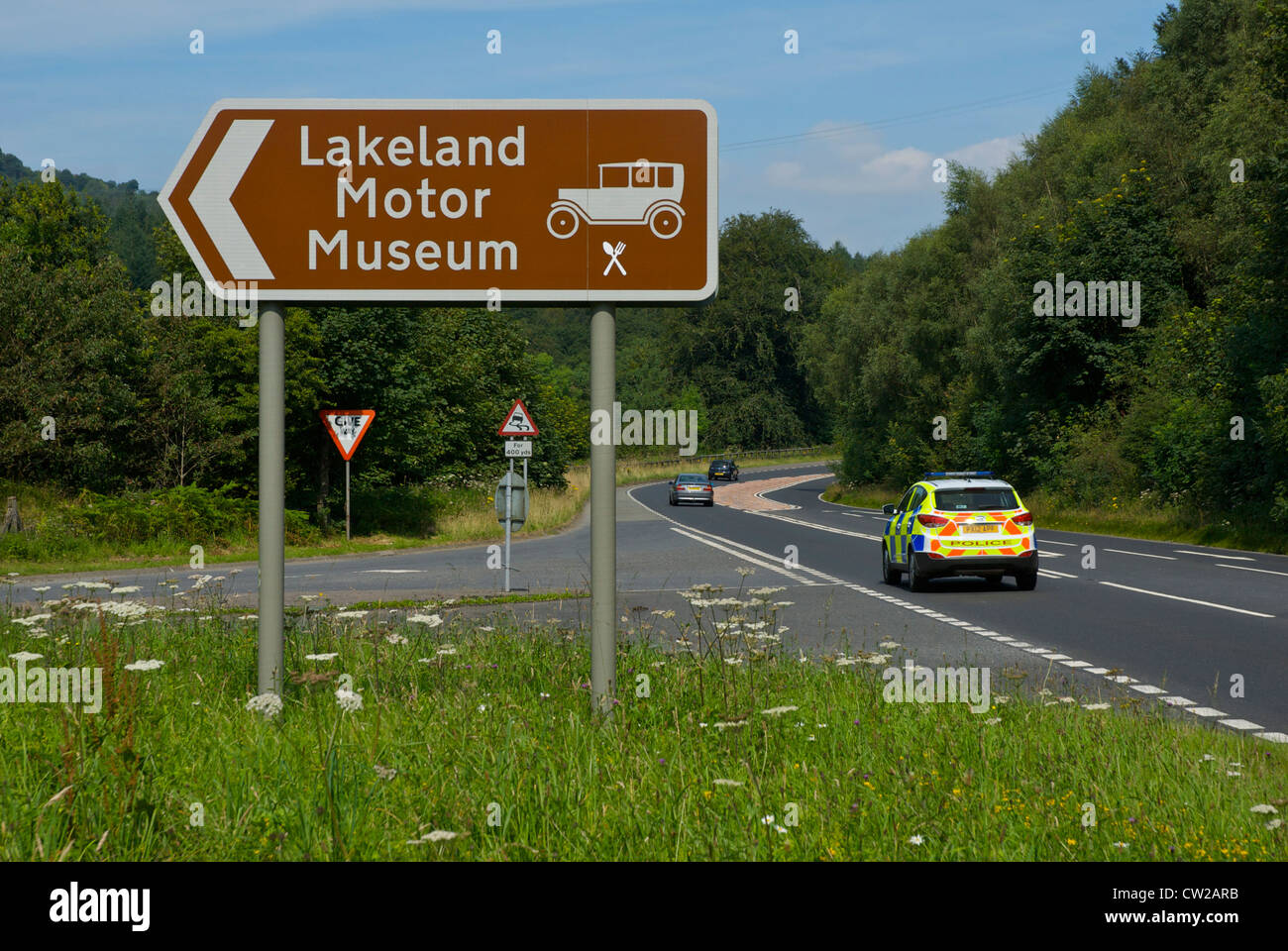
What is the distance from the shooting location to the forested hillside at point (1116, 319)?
95.6 ft

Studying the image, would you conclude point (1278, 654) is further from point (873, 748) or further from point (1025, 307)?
point (1025, 307)

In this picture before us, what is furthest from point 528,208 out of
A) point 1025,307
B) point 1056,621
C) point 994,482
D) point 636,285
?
point 1025,307

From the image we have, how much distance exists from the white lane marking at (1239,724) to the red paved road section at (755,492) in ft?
157

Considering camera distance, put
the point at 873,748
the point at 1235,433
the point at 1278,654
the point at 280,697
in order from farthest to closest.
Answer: the point at 1235,433, the point at 1278,654, the point at 280,697, the point at 873,748

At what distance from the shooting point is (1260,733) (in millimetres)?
7613

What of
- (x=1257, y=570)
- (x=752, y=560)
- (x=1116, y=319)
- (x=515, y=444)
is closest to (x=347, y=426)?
(x=515, y=444)

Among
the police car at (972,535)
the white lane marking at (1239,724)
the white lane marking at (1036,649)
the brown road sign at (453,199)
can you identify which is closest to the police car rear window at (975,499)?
the police car at (972,535)

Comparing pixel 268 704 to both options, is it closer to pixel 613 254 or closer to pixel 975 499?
pixel 613 254

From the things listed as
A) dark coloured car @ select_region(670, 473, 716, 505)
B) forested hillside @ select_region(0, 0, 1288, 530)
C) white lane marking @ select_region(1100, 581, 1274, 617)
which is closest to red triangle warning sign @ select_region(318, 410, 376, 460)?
forested hillside @ select_region(0, 0, 1288, 530)

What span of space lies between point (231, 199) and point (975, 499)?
13.7 meters

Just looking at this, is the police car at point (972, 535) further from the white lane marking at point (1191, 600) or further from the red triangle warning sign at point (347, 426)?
the red triangle warning sign at point (347, 426)

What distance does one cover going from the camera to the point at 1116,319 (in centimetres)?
4522

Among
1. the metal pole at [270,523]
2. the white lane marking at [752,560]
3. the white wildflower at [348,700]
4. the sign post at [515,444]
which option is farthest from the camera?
the white lane marking at [752,560]
